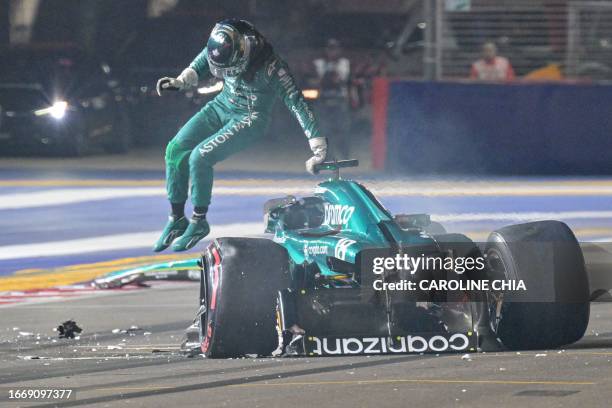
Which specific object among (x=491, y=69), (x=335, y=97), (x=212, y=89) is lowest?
(x=212, y=89)

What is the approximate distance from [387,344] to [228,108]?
2689mm

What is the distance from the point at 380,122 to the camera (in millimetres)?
Result: 21953

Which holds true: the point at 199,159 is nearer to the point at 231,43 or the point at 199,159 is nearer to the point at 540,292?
the point at 231,43

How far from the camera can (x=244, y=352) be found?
791cm

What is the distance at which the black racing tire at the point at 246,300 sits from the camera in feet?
25.8

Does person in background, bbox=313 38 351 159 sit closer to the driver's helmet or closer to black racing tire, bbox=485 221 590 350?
the driver's helmet

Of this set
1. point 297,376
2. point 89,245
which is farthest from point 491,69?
point 297,376

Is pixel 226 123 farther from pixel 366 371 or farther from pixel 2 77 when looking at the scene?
pixel 2 77

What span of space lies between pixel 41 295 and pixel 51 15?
16.7 m

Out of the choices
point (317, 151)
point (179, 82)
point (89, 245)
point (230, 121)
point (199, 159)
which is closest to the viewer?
point (317, 151)

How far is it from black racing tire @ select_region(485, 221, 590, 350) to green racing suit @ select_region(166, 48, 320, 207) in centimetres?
188

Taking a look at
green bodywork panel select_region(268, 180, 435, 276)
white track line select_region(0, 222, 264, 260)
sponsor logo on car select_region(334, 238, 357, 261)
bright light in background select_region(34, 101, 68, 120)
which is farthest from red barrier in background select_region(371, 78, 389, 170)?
sponsor logo on car select_region(334, 238, 357, 261)

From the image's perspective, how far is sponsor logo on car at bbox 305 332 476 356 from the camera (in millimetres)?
7766

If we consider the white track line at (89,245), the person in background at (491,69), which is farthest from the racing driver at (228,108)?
the person in background at (491,69)
